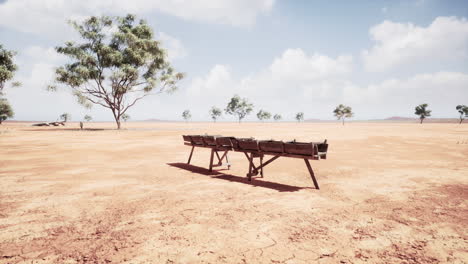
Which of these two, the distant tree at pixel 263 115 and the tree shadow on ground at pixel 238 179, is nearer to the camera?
the tree shadow on ground at pixel 238 179

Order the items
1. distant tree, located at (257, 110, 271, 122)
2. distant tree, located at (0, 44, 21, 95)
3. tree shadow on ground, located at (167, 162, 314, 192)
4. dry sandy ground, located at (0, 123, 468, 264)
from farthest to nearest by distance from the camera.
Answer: distant tree, located at (257, 110, 271, 122) → distant tree, located at (0, 44, 21, 95) → tree shadow on ground, located at (167, 162, 314, 192) → dry sandy ground, located at (0, 123, 468, 264)

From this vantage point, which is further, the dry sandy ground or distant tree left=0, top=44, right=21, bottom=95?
distant tree left=0, top=44, right=21, bottom=95

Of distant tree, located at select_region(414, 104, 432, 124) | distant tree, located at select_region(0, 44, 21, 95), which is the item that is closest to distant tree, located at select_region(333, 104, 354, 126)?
distant tree, located at select_region(414, 104, 432, 124)

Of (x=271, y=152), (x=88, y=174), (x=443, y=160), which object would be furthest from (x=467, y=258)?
(x=443, y=160)

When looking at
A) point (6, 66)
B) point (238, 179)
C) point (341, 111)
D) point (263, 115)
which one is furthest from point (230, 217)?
point (263, 115)

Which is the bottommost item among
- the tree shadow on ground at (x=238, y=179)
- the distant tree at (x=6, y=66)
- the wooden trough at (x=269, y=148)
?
the tree shadow on ground at (x=238, y=179)

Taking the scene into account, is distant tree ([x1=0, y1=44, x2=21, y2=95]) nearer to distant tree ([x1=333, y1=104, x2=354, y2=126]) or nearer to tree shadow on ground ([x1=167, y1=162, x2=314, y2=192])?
tree shadow on ground ([x1=167, y1=162, x2=314, y2=192])

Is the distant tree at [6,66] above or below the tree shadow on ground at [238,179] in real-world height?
above

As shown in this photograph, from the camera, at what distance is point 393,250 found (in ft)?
12.3

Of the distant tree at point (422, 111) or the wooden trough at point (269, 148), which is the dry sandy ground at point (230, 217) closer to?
the wooden trough at point (269, 148)

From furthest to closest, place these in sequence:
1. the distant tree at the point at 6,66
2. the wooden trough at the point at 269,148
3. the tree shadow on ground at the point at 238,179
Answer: the distant tree at the point at 6,66 < the tree shadow on ground at the point at 238,179 < the wooden trough at the point at 269,148

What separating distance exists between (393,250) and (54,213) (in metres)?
6.40

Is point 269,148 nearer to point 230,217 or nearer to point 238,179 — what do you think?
point 238,179

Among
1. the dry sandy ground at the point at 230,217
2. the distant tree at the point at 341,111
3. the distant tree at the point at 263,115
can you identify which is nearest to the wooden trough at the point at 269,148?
the dry sandy ground at the point at 230,217
